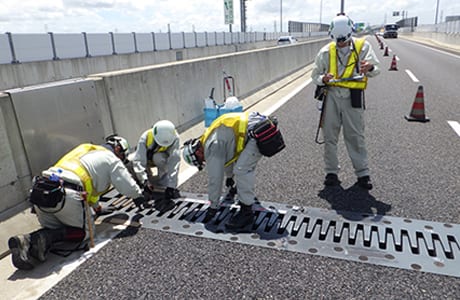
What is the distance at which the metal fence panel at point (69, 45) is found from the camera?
22.3 metres

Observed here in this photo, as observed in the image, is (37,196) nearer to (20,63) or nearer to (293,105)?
(293,105)

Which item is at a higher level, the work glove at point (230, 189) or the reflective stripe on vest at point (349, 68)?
the reflective stripe on vest at point (349, 68)

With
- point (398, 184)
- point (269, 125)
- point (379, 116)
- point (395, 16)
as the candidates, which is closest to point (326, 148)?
point (398, 184)

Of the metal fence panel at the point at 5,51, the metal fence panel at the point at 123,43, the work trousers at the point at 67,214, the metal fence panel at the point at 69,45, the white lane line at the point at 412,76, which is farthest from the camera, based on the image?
the metal fence panel at the point at 123,43

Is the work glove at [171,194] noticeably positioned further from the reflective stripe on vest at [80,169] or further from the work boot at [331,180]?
the work boot at [331,180]

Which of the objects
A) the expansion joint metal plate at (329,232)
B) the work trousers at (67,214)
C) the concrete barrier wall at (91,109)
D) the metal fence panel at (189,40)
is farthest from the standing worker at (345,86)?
the metal fence panel at (189,40)

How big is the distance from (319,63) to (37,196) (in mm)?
3392

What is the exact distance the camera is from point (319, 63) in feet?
15.1

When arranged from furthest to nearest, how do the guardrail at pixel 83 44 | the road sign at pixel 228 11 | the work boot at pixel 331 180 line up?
the road sign at pixel 228 11 < the guardrail at pixel 83 44 < the work boot at pixel 331 180

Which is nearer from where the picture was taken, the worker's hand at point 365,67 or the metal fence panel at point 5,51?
the worker's hand at point 365,67

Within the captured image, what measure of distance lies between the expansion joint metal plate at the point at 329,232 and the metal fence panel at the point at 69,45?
69.4ft

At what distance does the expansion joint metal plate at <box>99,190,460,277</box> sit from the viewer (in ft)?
10.4

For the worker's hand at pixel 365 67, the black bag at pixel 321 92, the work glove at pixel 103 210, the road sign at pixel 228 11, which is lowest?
the work glove at pixel 103 210

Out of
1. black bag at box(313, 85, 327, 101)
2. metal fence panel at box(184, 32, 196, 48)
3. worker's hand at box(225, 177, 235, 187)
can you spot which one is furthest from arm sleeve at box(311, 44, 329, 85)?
metal fence panel at box(184, 32, 196, 48)
